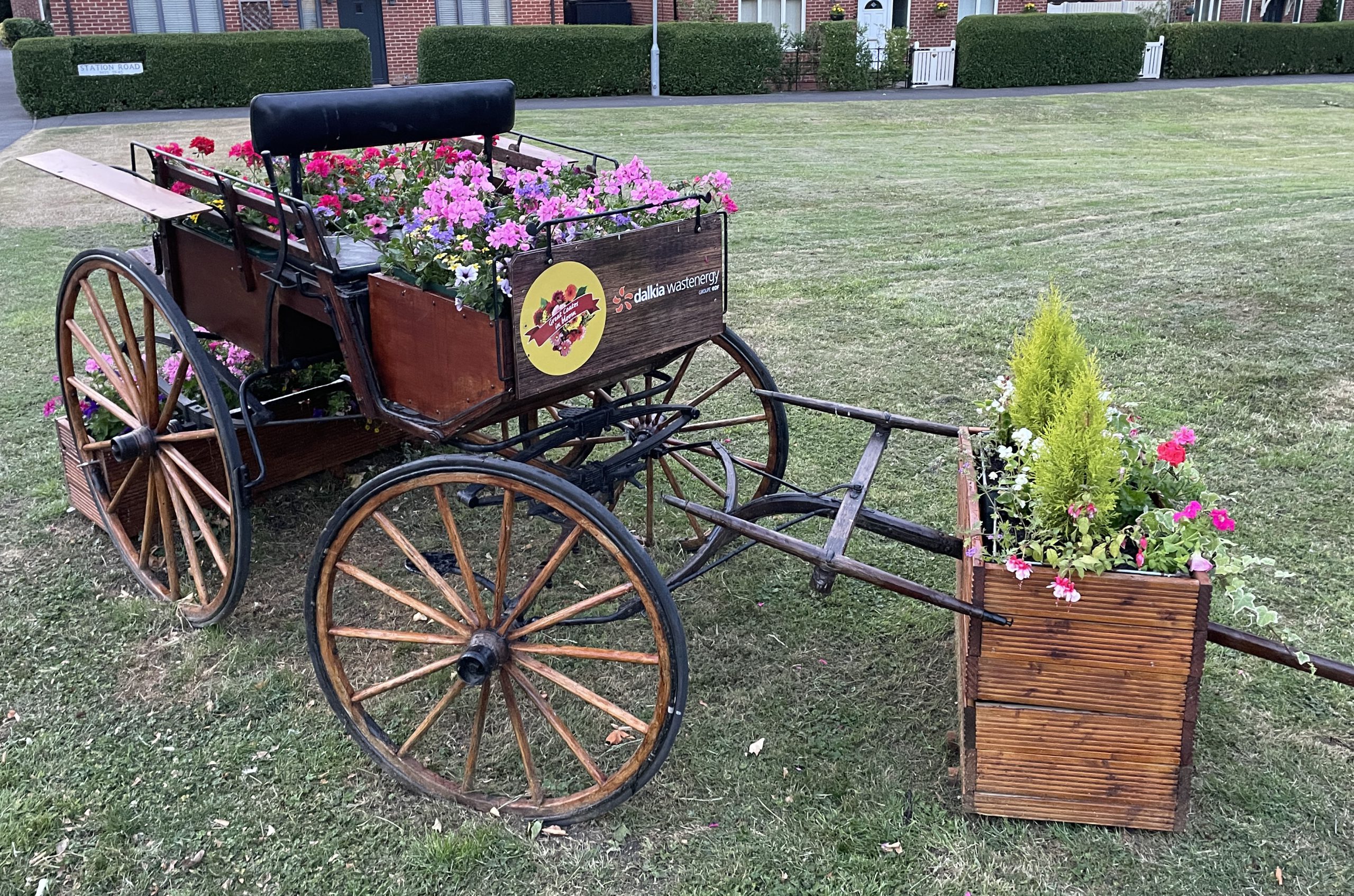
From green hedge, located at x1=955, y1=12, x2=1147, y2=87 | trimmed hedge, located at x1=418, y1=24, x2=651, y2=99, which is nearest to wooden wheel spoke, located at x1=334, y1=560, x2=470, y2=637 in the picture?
trimmed hedge, located at x1=418, y1=24, x2=651, y2=99

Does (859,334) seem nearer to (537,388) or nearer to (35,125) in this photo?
(537,388)

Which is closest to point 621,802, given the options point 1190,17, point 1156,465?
point 1156,465

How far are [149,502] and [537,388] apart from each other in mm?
1799

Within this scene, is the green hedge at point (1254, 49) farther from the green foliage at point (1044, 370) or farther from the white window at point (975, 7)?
the green foliage at point (1044, 370)

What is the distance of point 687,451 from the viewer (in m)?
4.37

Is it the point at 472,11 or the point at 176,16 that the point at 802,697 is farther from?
the point at 176,16

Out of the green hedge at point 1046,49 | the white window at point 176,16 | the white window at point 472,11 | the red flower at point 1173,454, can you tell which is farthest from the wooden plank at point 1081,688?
the white window at point 176,16

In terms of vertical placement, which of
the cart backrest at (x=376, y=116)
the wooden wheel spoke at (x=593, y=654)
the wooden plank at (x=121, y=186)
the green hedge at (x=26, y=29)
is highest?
the green hedge at (x=26, y=29)

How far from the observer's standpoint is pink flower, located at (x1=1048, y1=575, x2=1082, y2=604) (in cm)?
240

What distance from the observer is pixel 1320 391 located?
521cm

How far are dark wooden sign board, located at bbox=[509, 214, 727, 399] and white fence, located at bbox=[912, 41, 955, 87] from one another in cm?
2093

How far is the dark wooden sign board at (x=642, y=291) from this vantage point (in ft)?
8.80

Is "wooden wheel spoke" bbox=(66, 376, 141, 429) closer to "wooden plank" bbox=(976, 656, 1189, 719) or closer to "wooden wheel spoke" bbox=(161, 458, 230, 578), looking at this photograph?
"wooden wheel spoke" bbox=(161, 458, 230, 578)

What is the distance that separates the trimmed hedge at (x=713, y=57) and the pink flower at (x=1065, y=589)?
1976 centimetres
